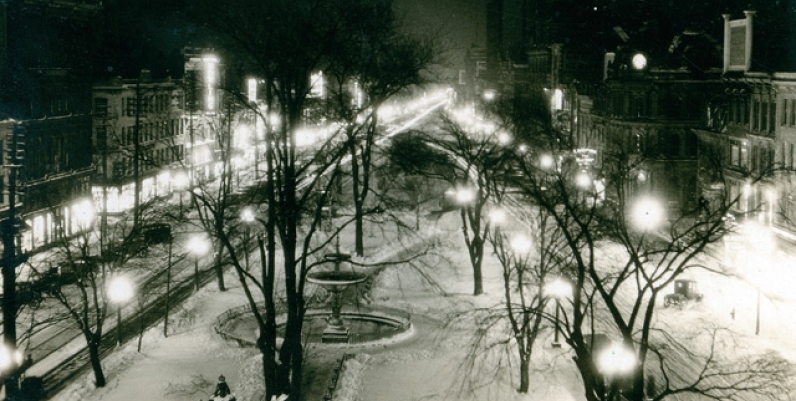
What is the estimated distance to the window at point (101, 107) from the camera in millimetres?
63125

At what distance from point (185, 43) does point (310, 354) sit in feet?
208

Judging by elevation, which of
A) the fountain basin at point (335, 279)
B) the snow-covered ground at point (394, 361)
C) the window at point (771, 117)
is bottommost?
the snow-covered ground at point (394, 361)

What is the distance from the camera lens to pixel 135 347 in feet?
96.2

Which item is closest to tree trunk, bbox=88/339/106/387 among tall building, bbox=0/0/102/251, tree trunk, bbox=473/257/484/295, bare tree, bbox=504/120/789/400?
bare tree, bbox=504/120/789/400

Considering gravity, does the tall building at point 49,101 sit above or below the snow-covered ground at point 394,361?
above


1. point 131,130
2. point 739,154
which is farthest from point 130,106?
point 739,154

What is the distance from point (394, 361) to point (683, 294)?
13888mm

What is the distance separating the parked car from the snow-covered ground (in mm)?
515

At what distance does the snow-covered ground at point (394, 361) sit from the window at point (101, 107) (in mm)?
30079

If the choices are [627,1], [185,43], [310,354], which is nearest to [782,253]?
[310,354]

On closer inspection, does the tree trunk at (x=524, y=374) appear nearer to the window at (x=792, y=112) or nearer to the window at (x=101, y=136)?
the window at (x=792, y=112)

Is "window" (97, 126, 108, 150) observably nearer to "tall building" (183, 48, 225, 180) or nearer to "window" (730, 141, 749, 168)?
"tall building" (183, 48, 225, 180)

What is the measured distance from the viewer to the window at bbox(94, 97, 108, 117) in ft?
207

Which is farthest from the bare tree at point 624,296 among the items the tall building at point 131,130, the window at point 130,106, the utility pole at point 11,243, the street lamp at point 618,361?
the window at point 130,106
